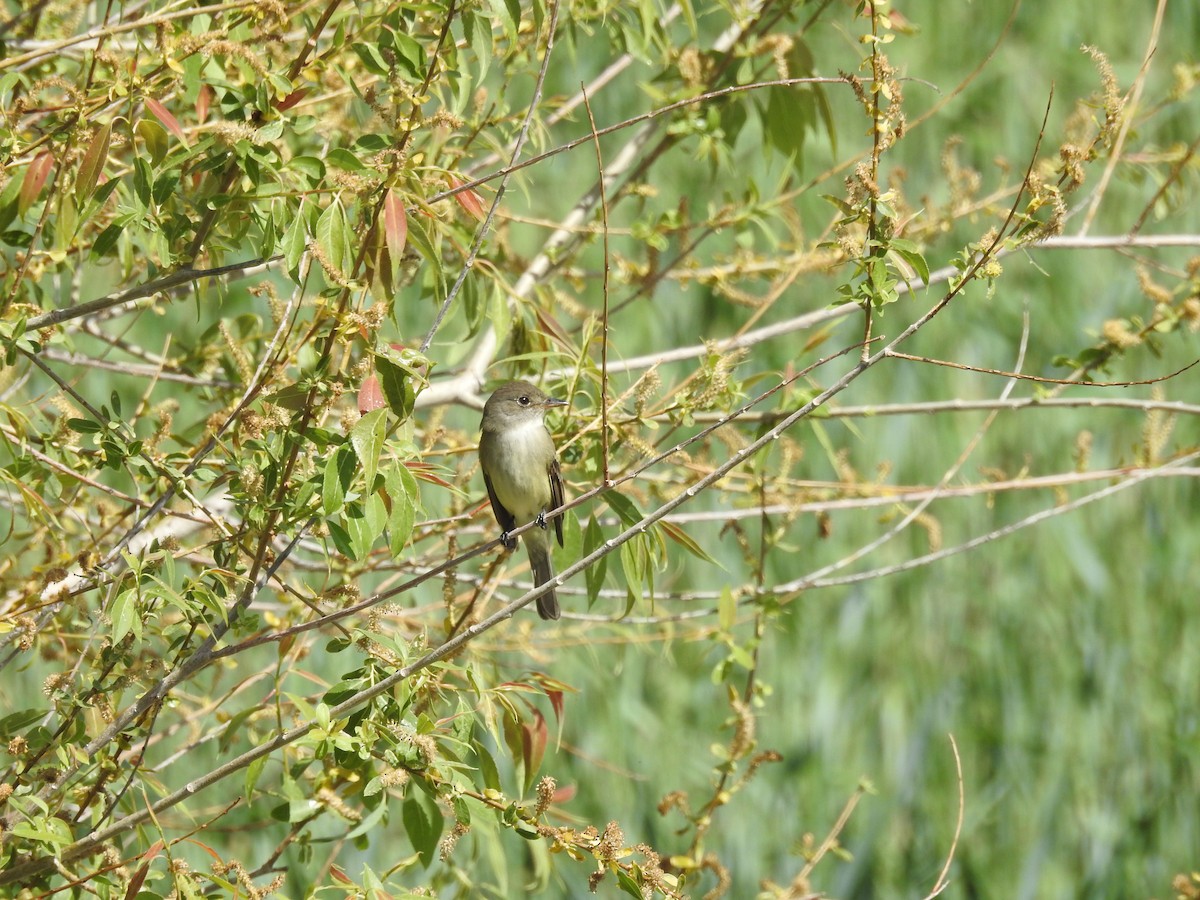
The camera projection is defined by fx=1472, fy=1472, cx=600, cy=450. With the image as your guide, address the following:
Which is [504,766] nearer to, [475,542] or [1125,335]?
[475,542]

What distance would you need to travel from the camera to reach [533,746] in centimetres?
329

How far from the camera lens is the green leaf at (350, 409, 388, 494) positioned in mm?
2402

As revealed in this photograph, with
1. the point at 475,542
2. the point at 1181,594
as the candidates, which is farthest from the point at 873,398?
the point at 475,542

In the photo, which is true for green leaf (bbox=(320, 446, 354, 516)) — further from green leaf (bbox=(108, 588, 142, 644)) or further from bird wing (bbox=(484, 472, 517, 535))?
bird wing (bbox=(484, 472, 517, 535))

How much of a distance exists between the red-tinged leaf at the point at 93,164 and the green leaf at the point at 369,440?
0.73 metres

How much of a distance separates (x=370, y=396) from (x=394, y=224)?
30cm

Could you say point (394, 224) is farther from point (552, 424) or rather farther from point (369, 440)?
point (552, 424)

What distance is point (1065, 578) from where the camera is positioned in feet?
22.3

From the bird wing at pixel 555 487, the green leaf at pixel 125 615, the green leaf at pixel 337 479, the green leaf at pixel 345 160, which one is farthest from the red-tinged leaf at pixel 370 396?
the bird wing at pixel 555 487

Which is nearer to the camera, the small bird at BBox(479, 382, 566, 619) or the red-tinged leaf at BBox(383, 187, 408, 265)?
the red-tinged leaf at BBox(383, 187, 408, 265)

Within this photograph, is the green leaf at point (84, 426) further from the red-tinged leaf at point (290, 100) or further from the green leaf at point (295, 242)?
the red-tinged leaf at point (290, 100)

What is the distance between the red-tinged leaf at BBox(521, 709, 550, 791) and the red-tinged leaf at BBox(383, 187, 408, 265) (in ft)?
3.77

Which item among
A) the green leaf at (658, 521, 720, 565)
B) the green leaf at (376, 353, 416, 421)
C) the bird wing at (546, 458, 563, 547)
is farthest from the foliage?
the bird wing at (546, 458, 563, 547)

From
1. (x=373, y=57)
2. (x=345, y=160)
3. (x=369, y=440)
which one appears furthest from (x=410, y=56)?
(x=369, y=440)
